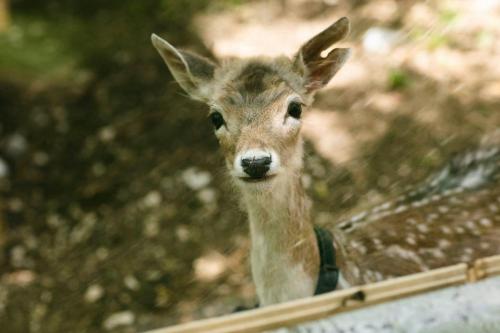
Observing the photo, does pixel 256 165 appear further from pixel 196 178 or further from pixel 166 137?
pixel 166 137

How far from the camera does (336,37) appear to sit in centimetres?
210

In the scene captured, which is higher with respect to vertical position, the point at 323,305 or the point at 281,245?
the point at 281,245

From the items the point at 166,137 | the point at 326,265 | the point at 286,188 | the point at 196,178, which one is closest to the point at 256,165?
the point at 286,188

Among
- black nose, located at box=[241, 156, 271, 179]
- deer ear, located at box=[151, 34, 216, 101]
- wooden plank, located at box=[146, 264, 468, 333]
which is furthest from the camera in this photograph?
deer ear, located at box=[151, 34, 216, 101]

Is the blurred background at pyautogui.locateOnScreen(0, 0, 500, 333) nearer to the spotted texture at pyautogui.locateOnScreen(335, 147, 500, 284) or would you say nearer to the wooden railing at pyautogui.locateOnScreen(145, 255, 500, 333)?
the spotted texture at pyautogui.locateOnScreen(335, 147, 500, 284)

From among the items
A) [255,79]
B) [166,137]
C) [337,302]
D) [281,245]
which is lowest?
[337,302]

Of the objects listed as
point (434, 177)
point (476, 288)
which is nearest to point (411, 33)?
point (434, 177)

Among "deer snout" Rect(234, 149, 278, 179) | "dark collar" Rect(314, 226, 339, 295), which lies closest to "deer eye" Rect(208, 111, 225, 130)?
"deer snout" Rect(234, 149, 278, 179)

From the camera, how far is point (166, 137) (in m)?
3.80

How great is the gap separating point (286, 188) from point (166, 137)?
5.55 feet

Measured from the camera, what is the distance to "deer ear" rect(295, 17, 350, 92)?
84.3 inches

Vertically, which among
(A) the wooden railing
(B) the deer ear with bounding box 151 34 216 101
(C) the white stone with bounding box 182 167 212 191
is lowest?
(A) the wooden railing

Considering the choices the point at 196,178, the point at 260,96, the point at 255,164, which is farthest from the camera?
the point at 196,178

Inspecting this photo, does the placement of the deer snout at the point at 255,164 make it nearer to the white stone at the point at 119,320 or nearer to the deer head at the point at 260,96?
the deer head at the point at 260,96
